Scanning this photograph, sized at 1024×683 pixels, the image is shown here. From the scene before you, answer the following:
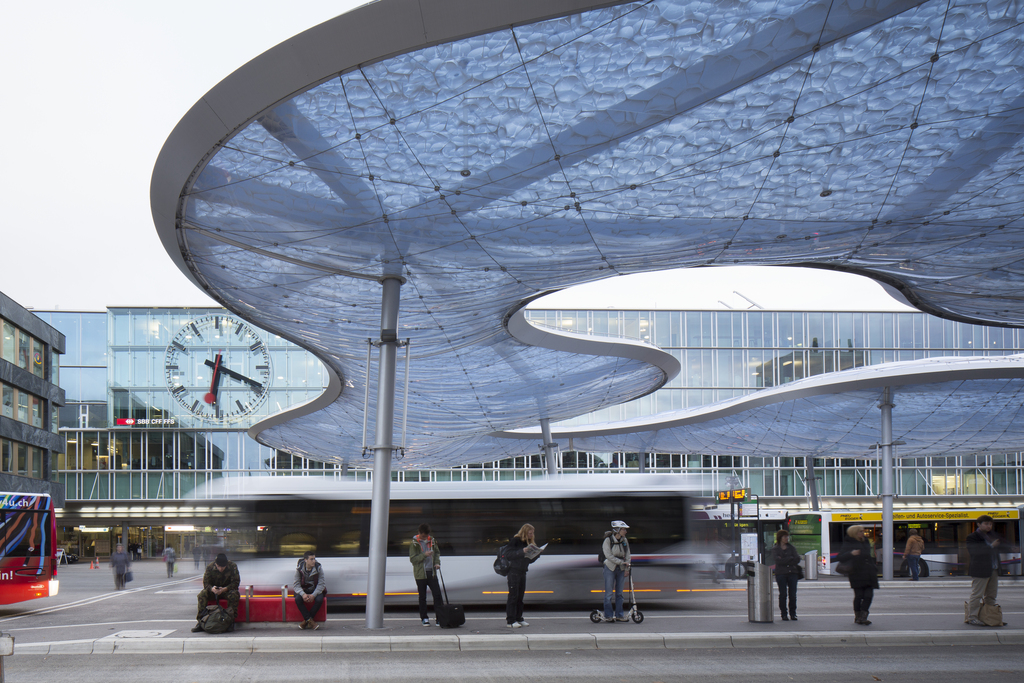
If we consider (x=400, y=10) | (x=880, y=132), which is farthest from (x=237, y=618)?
(x=880, y=132)

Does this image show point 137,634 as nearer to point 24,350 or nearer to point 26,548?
point 26,548

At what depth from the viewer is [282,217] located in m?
13.8

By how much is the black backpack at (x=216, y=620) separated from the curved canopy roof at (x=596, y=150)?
19.8ft

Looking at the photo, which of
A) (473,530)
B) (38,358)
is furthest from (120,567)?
(38,358)

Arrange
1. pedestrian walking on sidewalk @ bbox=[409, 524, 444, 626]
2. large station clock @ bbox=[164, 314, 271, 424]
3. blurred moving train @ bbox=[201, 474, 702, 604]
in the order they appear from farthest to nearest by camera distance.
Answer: large station clock @ bbox=[164, 314, 271, 424]
blurred moving train @ bbox=[201, 474, 702, 604]
pedestrian walking on sidewalk @ bbox=[409, 524, 444, 626]

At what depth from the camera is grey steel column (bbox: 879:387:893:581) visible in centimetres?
2805

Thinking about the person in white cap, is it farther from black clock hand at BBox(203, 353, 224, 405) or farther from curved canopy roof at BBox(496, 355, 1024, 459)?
black clock hand at BBox(203, 353, 224, 405)

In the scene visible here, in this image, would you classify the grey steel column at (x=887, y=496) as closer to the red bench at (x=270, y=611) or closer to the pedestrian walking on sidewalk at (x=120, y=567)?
the red bench at (x=270, y=611)

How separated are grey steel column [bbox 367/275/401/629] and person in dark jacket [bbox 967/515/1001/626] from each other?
30.0 ft

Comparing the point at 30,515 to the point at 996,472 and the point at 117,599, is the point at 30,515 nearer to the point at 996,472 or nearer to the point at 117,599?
the point at 117,599

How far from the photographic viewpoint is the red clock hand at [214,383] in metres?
54.6

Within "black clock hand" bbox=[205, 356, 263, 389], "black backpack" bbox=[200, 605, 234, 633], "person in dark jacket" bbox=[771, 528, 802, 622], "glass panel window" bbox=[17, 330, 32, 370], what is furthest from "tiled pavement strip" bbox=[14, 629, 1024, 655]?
"black clock hand" bbox=[205, 356, 263, 389]

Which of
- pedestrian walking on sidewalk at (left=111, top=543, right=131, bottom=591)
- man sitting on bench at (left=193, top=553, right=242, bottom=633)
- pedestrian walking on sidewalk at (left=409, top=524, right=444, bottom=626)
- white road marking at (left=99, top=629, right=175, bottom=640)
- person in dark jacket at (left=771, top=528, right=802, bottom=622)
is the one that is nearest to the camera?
white road marking at (left=99, top=629, right=175, bottom=640)

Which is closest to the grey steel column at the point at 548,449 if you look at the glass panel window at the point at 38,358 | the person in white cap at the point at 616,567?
the person in white cap at the point at 616,567
